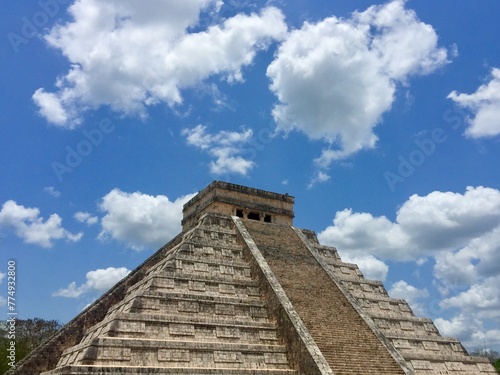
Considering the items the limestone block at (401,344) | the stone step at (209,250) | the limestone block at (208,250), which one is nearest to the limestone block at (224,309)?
the stone step at (209,250)

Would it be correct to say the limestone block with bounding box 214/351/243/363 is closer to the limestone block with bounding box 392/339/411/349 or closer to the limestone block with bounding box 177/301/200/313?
the limestone block with bounding box 177/301/200/313

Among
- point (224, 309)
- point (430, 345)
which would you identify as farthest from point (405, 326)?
point (224, 309)

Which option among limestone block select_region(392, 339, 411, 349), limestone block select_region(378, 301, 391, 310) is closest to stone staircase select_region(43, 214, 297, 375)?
limestone block select_region(392, 339, 411, 349)

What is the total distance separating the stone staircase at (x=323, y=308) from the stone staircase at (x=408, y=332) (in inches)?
25.7

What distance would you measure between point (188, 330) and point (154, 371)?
156cm

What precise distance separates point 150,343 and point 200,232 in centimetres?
563

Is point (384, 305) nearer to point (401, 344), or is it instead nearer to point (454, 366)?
point (401, 344)

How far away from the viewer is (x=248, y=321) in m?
12.2

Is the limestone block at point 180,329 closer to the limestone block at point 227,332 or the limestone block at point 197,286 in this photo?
the limestone block at point 227,332

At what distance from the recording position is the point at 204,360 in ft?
34.8

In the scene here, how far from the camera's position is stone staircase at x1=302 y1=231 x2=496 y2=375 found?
13891mm

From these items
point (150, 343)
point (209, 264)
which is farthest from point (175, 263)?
point (150, 343)

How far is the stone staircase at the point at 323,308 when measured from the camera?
11547mm

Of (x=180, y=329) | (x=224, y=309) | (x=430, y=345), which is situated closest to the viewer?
(x=180, y=329)
